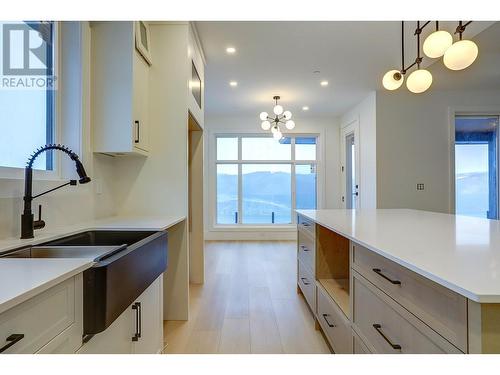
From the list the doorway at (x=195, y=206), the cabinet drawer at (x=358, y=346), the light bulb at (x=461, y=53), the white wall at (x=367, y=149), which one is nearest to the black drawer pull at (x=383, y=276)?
the cabinet drawer at (x=358, y=346)

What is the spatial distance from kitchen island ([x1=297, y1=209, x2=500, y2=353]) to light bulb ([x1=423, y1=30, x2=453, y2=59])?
1.17 m

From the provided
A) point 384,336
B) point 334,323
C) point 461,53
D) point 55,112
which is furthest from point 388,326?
point 55,112

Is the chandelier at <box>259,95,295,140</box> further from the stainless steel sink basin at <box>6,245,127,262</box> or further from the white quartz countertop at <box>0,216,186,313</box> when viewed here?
the white quartz countertop at <box>0,216,186,313</box>

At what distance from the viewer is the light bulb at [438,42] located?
1.83 meters

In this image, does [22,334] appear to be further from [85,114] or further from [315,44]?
[315,44]

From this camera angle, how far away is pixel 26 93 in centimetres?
175

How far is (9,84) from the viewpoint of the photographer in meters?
1.65

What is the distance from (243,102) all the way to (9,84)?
13.4ft

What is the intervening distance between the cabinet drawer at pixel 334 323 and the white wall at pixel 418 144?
3185 mm

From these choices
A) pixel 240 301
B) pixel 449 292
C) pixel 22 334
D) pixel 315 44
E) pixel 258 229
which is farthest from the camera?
pixel 258 229

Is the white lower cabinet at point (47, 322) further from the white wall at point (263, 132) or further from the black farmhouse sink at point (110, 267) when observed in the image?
the white wall at point (263, 132)

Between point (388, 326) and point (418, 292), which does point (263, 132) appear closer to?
point (388, 326)

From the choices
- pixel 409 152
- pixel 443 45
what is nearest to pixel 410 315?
pixel 443 45

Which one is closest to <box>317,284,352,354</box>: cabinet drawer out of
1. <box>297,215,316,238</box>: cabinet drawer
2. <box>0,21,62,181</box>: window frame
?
<box>297,215,316,238</box>: cabinet drawer
